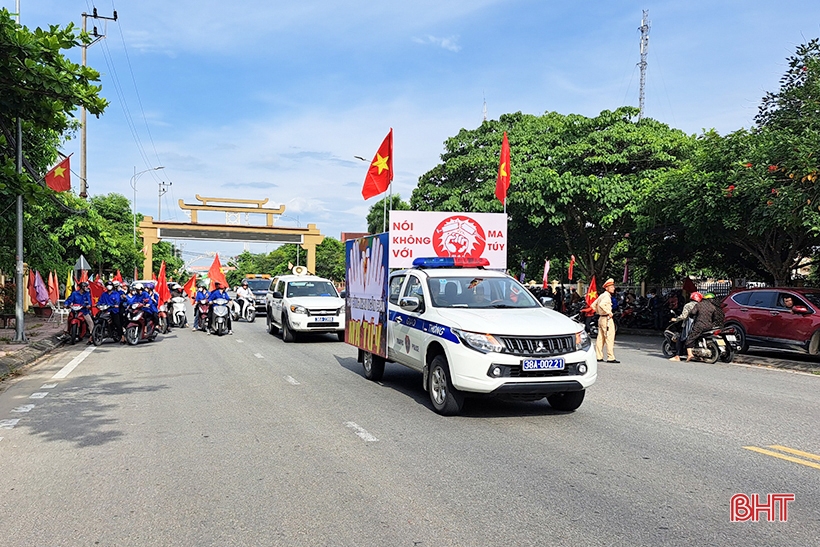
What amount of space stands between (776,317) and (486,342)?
11.5 metres

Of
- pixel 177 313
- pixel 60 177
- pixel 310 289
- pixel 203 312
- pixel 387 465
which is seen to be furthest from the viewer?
pixel 177 313

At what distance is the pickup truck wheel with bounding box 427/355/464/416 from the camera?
318 inches

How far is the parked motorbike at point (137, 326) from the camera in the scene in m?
17.8

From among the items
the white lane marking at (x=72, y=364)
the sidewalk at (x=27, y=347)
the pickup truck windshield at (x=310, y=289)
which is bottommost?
the white lane marking at (x=72, y=364)

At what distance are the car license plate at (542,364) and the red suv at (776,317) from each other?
10198 mm

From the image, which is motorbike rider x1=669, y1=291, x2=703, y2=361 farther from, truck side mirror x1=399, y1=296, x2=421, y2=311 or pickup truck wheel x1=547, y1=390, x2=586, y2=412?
truck side mirror x1=399, y1=296, x2=421, y2=311

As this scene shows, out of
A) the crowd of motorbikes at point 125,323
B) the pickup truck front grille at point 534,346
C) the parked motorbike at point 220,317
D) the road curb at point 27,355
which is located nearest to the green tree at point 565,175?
the parked motorbike at point 220,317

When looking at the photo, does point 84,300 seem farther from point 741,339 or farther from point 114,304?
point 741,339

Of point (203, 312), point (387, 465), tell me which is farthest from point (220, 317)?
point (387, 465)

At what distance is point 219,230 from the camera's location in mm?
53000

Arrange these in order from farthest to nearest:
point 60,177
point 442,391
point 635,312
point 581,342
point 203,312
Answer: point 635,312 → point 203,312 → point 60,177 → point 442,391 → point 581,342

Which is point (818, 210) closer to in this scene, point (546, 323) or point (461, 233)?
point (461, 233)

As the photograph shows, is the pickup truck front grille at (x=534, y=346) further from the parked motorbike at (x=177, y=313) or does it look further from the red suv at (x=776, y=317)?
the parked motorbike at (x=177, y=313)

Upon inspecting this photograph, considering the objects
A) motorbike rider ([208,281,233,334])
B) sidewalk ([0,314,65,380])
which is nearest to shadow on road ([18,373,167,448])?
sidewalk ([0,314,65,380])
